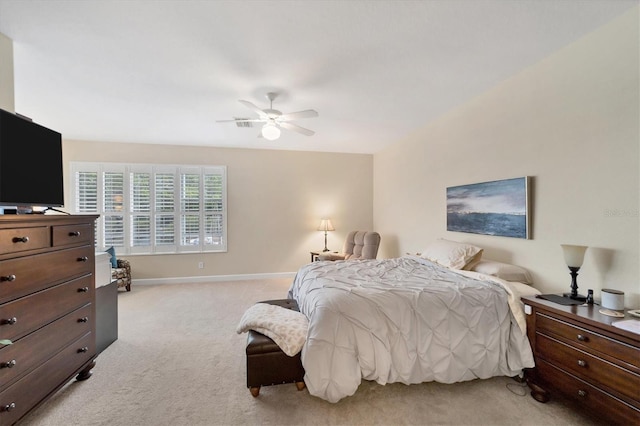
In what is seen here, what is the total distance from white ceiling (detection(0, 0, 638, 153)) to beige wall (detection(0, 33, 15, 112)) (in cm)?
8

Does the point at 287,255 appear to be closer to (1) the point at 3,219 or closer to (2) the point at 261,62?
(2) the point at 261,62

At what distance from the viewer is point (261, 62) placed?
2451 millimetres

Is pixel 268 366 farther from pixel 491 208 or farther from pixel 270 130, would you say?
pixel 491 208

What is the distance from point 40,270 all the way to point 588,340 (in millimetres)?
3457

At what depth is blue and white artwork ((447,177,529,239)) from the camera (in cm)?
264

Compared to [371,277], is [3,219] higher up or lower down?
higher up

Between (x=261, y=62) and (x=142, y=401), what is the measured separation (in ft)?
9.32

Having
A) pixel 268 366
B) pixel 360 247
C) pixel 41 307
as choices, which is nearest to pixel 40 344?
pixel 41 307

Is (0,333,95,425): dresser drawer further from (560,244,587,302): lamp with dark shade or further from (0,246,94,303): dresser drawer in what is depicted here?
(560,244,587,302): lamp with dark shade

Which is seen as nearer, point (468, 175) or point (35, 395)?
point (35, 395)

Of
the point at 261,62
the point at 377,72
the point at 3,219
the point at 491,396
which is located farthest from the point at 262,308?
the point at 377,72

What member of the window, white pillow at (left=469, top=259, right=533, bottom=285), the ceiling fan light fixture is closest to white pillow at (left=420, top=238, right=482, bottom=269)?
white pillow at (left=469, top=259, right=533, bottom=285)

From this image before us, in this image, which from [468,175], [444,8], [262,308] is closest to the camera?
[444,8]

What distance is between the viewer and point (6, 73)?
6.97ft
